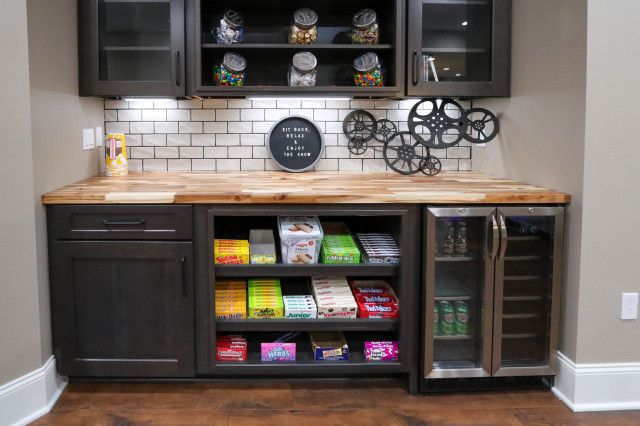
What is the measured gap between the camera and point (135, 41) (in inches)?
135

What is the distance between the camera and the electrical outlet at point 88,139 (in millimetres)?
3441

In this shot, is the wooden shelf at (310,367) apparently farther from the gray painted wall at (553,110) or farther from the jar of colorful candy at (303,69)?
the jar of colorful candy at (303,69)

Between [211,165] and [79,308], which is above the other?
[211,165]

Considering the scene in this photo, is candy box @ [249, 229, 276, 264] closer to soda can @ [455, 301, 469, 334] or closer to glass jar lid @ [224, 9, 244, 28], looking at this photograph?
soda can @ [455, 301, 469, 334]

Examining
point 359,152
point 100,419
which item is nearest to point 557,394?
point 359,152

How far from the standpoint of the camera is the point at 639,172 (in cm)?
279

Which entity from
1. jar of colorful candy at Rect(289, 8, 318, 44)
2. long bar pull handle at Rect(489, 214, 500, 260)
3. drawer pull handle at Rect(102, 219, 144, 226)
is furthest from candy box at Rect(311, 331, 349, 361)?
jar of colorful candy at Rect(289, 8, 318, 44)

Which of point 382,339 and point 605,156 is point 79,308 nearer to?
point 382,339

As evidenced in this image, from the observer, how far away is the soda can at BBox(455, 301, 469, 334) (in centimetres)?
304

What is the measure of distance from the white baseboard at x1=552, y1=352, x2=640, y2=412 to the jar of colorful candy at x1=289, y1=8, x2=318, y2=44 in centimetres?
195

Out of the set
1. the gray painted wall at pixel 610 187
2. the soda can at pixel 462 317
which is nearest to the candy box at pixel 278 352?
the soda can at pixel 462 317

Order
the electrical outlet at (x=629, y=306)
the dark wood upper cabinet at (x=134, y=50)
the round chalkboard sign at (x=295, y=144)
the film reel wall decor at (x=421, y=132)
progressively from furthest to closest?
the round chalkboard sign at (x=295, y=144) < the film reel wall decor at (x=421, y=132) < the dark wood upper cabinet at (x=134, y=50) < the electrical outlet at (x=629, y=306)

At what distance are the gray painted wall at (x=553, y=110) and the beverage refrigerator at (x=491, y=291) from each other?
7 cm

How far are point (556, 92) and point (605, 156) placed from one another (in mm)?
376
